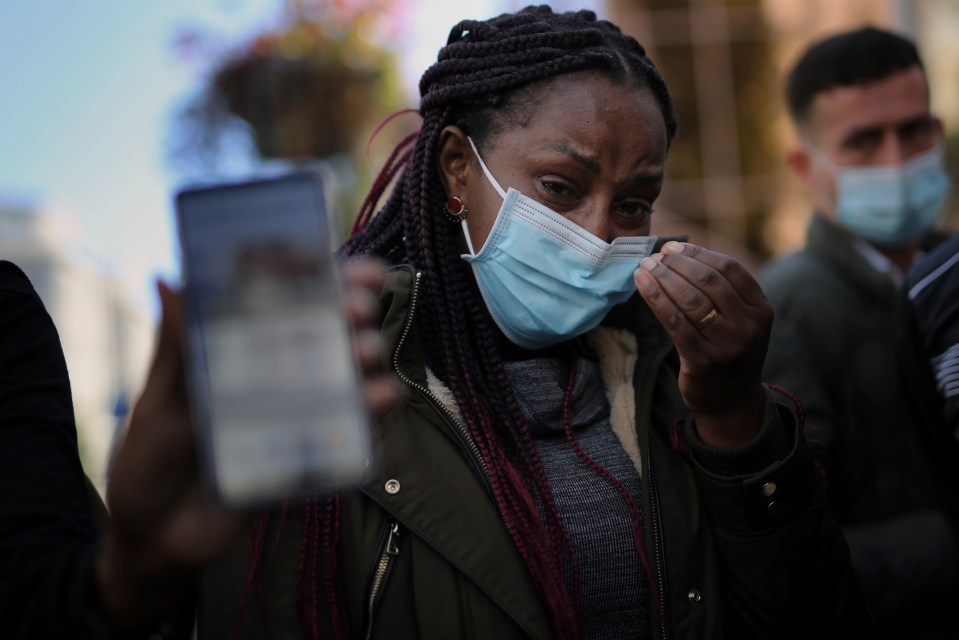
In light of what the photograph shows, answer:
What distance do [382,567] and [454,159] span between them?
2.91 feet

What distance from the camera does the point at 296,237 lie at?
0.95 m

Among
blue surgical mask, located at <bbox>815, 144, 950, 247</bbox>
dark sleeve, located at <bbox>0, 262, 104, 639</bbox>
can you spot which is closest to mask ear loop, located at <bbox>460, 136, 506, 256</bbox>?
dark sleeve, located at <bbox>0, 262, 104, 639</bbox>

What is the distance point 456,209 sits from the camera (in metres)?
1.98

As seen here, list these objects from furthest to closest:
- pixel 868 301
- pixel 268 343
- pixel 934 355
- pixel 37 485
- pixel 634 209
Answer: pixel 868 301, pixel 934 355, pixel 634 209, pixel 37 485, pixel 268 343

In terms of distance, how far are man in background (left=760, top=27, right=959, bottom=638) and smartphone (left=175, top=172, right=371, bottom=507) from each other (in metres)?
1.58

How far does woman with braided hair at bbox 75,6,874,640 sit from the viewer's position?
5.14ft

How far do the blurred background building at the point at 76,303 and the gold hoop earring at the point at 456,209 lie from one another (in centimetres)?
470

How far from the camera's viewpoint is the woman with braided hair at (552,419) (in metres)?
1.57

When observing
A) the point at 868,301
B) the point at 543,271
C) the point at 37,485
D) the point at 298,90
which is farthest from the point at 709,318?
the point at 298,90

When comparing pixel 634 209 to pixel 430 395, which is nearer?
pixel 430 395

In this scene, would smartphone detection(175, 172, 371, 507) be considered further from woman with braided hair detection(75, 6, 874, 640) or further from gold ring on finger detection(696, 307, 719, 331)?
gold ring on finger detection(696, 307, 719, 331)

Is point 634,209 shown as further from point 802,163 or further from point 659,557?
point 802,163

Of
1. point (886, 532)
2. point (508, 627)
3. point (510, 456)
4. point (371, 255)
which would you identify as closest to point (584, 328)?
point (510, 456)

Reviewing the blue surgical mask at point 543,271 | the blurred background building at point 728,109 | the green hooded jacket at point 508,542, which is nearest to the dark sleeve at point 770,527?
the green hooded jacket at point 508,542
